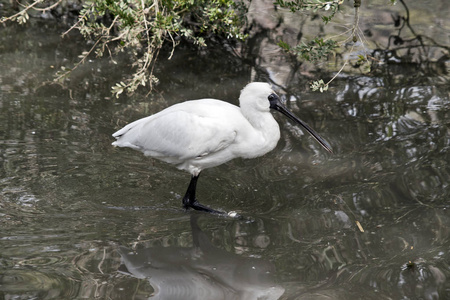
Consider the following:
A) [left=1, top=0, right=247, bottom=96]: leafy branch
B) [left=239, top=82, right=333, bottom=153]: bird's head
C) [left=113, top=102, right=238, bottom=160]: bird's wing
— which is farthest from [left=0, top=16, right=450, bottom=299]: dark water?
[left=239, top=82, right=333, bottom=153]: bird's head

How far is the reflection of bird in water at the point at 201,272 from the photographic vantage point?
13.4ft

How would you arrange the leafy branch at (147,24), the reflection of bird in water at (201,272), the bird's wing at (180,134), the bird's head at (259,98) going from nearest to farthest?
1. the reflection of bird in water at (201,272)
2. the bird's wing at (180,134)
3. the bird's head at (259,98)
4. the leafy branch at (147,24)

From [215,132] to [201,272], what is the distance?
1.15 metres

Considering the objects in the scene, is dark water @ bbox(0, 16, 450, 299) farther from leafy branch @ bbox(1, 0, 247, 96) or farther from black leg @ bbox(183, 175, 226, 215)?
leafy branch @ bbox(1, 0, 247, 96)

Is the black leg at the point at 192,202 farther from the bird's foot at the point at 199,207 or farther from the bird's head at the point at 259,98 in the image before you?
the bird's head at the point at 259,98

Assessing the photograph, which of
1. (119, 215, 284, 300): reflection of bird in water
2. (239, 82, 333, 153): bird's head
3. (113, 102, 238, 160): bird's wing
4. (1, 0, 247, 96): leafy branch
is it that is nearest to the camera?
(119, 215, 284, 300): reflection of bird in water

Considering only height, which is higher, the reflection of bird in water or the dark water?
the dark water

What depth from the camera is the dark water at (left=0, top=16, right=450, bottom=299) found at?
4168mm

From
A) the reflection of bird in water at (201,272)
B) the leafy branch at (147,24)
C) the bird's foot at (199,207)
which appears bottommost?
the reflection of bird in water at (201,272)

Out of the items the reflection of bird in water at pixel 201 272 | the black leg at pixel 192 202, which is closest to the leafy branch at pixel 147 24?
the black leg at pixel 192 202

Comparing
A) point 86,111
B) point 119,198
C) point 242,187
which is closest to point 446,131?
point 242,187

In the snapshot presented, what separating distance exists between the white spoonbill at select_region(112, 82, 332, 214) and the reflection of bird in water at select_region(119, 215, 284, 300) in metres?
0.63

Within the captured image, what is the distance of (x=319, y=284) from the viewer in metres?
4.13

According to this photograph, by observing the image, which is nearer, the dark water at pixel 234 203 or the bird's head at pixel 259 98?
the dark water at pixel 234 203
